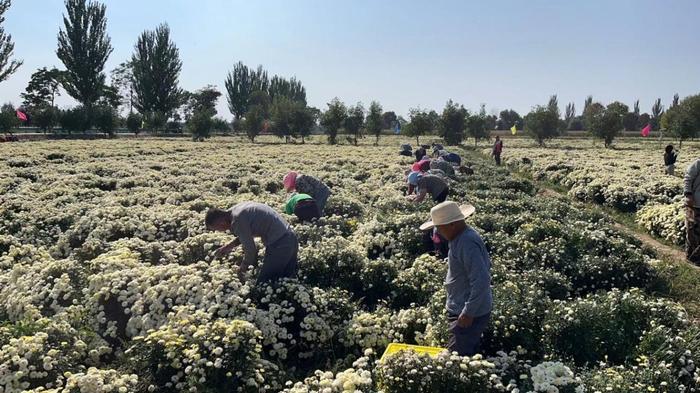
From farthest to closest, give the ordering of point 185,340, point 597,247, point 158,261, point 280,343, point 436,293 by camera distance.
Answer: point 597,247 → point 158,261 → point 436,293 → point 280,343 → point 185,340

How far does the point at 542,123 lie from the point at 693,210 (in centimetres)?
5301

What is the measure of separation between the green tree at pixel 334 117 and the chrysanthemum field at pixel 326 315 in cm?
5192

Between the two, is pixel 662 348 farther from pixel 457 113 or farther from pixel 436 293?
pixel 457 113

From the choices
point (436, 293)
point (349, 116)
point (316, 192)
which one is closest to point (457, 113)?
point (349, 116)

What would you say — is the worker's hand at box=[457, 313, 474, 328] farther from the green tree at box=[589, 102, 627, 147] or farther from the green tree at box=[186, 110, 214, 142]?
the green tree at box=[186, 110, 214, 142]

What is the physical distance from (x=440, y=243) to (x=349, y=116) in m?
55.5

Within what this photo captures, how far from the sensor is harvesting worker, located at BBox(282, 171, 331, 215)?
11328mm

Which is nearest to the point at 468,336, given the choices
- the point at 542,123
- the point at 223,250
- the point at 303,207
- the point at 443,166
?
the point at 223,250

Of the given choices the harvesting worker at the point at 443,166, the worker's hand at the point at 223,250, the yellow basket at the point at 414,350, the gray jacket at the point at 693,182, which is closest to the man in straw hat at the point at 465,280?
the yellow basket at the point at 414,350

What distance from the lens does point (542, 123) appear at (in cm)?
6047

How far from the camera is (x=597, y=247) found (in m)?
9.98

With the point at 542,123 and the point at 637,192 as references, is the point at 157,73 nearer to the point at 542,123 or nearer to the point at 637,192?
the point at 542,123

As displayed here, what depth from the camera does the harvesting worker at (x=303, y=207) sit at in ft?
35.8

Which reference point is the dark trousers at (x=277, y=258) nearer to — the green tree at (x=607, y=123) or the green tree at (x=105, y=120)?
the green tree at (x=607, y=123)
